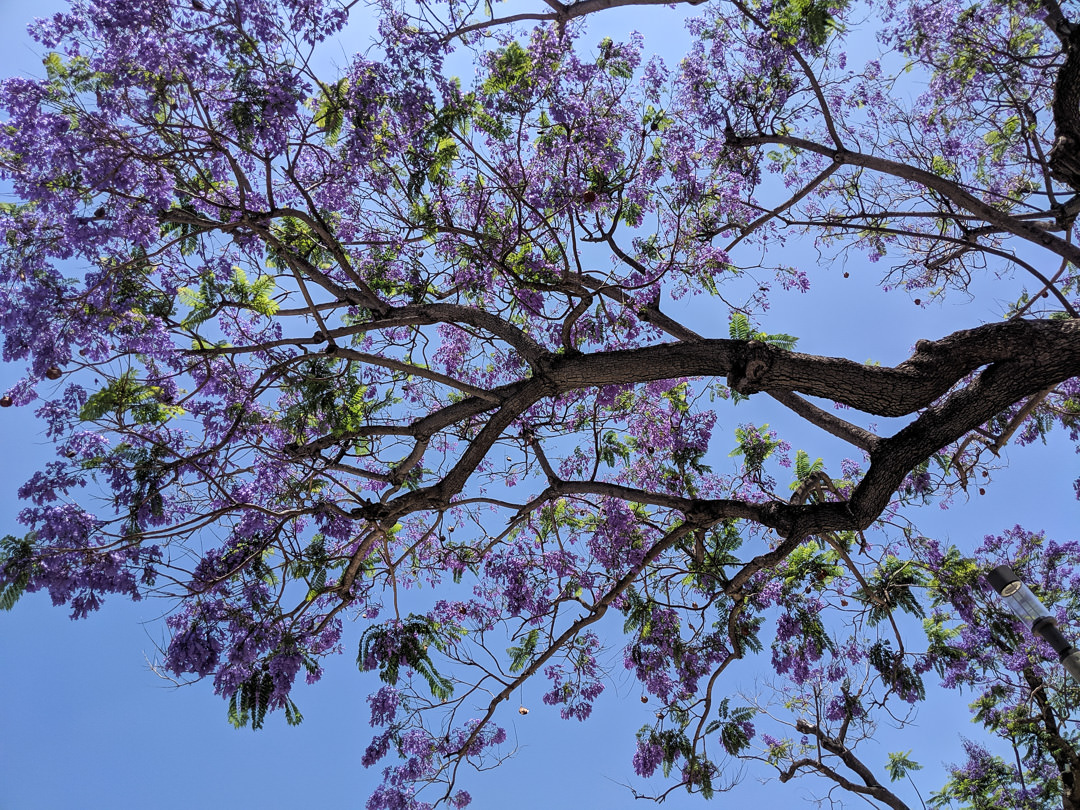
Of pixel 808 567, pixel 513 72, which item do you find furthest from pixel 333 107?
pixel 808 567

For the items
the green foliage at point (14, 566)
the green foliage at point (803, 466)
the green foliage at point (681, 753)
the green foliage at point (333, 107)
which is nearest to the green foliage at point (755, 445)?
the green foliage at point (803, 466)

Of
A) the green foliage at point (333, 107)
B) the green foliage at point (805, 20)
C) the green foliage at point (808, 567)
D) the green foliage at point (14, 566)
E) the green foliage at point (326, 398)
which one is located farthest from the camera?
the green foliage at point (808, 567)

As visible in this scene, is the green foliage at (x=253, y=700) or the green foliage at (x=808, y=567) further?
the green foliage at (x=808, y=567)

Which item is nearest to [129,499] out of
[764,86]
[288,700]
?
[288,700]

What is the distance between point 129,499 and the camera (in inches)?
189

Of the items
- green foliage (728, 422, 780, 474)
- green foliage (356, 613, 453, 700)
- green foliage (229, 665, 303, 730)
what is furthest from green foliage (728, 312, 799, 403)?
green foliage (229, 665, 303, 730)

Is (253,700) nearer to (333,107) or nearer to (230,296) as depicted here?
(230,296)

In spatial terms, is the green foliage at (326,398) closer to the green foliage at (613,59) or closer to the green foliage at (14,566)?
the green foliage at (14,566)

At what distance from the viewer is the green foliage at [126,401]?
15.3 ft

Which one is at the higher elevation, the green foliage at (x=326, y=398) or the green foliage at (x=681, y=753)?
the green foliage at (x=326, y=398)

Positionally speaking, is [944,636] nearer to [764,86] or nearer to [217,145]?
[764,86]

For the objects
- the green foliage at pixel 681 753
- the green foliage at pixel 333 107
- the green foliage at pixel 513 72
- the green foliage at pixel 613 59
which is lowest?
the green foliage at pixel 681 753

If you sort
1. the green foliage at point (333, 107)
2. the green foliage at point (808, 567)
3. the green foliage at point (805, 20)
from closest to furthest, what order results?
the green foliage at point (333, 107) → the green foliage at point (805, 20) → the green foliage at point (808, 567)

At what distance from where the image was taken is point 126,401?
4742 millimetres
